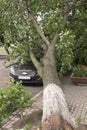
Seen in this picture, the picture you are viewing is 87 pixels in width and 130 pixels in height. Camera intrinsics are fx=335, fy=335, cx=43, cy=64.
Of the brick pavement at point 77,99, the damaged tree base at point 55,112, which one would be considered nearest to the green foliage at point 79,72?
the brick pavement at point 77,99

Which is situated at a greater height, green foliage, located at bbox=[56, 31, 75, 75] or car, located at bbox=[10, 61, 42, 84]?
green foliage, located at bbox=[56, 31, 75, 75]

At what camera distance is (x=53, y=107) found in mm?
7422

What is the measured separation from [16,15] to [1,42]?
1500 mm

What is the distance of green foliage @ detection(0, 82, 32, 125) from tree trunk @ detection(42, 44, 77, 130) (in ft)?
2.75

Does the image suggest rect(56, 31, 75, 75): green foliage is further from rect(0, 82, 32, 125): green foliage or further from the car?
the car

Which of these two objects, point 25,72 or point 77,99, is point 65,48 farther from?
point 25,72

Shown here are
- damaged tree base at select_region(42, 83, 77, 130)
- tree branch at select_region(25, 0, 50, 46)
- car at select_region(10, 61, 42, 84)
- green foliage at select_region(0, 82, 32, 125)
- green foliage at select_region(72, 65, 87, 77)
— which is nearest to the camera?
damaged tree base at select_region(42, 83, 77, 130)

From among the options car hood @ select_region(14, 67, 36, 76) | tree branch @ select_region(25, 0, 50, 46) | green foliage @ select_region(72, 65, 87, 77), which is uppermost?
tree branch @ select_region(25, 0, 50, 46)

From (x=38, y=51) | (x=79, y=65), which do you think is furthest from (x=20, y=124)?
(x=79, y=65)

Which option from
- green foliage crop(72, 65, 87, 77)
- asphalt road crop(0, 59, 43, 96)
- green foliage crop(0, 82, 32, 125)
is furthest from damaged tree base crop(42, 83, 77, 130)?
green foliage crop(72, 65, 87, 77)

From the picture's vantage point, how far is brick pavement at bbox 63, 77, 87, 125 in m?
10.7

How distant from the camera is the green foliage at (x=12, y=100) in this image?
27.0 feet

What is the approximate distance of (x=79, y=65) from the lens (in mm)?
16219

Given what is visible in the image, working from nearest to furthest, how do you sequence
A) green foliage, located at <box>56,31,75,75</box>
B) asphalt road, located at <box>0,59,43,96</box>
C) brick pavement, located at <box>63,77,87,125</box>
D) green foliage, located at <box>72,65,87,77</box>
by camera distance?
green foliage, located at <box>56,31,75,75</box>
brick pavement, located at <box>63,77,87,125</box>
asphalt road, located at <box>0,59,43,96</box>
green foliage, located at <box>72,65,87,77</box>
